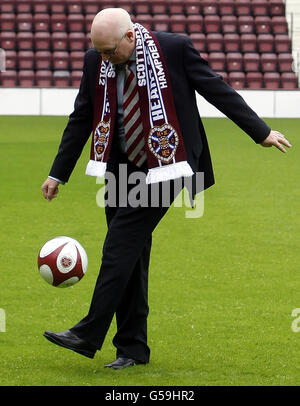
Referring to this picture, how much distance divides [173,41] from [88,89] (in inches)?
20.1

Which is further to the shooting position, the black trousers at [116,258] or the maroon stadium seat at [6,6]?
the maroon stadium seat at [6,6]

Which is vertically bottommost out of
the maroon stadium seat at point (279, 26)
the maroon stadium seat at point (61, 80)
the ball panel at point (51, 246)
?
the maroon stadium seat at point (61, 80)

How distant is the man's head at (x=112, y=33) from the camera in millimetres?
4242

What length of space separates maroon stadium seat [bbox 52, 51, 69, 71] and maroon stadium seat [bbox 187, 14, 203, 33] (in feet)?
12.6

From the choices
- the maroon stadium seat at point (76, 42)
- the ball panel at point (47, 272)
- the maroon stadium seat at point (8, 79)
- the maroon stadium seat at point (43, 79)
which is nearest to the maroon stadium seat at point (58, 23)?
the maroon stadium seat at point (76, 42)

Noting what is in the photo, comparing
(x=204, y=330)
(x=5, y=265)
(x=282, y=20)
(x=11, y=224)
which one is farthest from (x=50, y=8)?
(x=204, y=330)

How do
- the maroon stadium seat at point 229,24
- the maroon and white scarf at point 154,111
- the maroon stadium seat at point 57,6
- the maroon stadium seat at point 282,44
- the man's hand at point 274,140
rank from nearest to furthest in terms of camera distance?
the maroon and white scarf at point 154,111, the man's hand at point 274,140, the maroon stadium seat at point 282,44, the maroon stadium seat at point 229,24, the maroon stadium seat at point 57,6

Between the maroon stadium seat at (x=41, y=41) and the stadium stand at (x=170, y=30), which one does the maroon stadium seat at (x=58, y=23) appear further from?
the maroon stadium seat at (x=41, y=41)

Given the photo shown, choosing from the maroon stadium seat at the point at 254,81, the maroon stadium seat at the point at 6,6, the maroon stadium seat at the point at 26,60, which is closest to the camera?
the maroon stadium seat at the point at 254,81

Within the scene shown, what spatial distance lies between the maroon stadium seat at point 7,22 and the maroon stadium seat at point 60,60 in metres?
1.85

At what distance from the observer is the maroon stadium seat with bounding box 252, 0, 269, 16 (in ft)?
90.6

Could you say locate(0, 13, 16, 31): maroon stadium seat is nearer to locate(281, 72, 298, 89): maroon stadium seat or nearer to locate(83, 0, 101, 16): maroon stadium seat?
locate(83, 0, 101, 16): maroon stadium seat

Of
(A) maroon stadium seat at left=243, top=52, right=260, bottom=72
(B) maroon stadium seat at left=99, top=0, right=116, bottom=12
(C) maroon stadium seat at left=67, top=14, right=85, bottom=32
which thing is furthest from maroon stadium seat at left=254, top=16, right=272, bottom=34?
(C) maroon stadium seat at left=67, top=14, right=85, bottom=32

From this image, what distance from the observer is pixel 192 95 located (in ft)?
15.1
